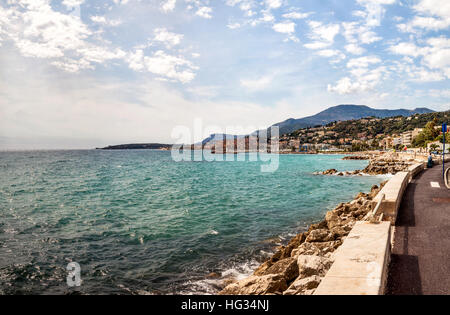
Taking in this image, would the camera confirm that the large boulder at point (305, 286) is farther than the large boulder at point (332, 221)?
No

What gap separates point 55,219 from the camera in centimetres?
1742

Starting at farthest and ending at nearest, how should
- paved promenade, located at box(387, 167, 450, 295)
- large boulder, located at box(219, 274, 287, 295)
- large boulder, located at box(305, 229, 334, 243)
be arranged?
large boulder, located at box(305, 229, 334, 243), large boulder, located at box(219, 274, 287, 295), paved promenade, located at box(387, 167, 450, 295)

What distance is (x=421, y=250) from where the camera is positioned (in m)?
5.70

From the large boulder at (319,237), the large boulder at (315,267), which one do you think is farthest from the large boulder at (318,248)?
the large boulder at (315,267)

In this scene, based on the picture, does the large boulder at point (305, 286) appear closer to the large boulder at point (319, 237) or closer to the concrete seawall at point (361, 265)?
the concrete seawall at point (361, 265)

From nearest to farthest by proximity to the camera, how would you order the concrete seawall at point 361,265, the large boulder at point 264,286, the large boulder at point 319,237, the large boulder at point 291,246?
the concrete seawall at point 361,265 < the large boulder at point 264,286 < the large boulder at point 319,237 < the large boulder at point 291,246

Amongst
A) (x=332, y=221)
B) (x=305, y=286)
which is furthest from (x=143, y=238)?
(x=305, y=286)

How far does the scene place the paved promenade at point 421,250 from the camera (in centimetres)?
439

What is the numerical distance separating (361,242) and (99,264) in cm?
895

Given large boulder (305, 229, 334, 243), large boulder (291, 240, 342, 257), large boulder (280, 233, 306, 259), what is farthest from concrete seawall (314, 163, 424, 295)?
large boulder (280, 233, 306, 259)

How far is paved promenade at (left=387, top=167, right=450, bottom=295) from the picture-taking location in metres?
4.39

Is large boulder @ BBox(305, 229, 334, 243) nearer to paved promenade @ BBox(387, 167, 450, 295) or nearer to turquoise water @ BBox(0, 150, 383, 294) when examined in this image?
paved promenade @ BBox(387, 167, 450, 295)

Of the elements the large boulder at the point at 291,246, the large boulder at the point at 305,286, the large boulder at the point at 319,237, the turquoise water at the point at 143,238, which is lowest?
the turquoise water at the point at 143,238
